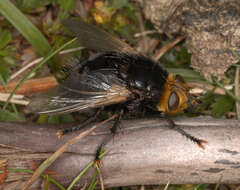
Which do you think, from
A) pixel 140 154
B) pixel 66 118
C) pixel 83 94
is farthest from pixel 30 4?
pixel 140 154

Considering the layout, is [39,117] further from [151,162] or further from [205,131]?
[205,131]

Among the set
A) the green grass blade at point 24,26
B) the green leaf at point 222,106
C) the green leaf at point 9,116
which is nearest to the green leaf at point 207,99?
the green leaf at point 222,106

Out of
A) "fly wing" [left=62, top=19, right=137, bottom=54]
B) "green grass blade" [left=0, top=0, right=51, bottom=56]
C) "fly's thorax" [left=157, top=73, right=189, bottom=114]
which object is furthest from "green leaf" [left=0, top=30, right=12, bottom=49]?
"fly's thorax" [left=157, top=73, right=189, bottom=114]

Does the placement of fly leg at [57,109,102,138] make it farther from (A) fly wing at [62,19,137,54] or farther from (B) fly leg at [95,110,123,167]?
(A) fly wing at [62,19,137,54]

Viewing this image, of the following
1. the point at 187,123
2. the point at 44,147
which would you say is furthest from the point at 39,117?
the point at 187,123

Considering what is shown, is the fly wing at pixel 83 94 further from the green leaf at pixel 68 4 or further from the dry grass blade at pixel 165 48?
the green leaf at pixel 68 4

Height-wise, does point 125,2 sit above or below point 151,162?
above
